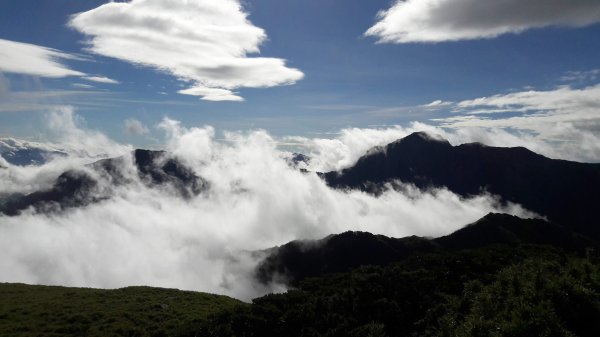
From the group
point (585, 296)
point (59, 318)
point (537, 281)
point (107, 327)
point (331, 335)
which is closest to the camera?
point (585, 296)

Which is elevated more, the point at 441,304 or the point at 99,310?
the point at 99,310

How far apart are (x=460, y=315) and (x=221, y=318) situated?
4590 centimetres

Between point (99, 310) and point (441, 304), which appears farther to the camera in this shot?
point (99, 310)

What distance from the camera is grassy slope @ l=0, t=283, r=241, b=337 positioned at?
3474 inches

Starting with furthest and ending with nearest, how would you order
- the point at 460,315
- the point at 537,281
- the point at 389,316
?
the point at 389,316 < the point at 460,315 < the point at 537,281

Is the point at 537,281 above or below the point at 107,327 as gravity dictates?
above

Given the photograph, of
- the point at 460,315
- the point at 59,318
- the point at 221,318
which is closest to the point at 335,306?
the point at 221,318

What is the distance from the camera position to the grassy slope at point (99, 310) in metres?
88.2

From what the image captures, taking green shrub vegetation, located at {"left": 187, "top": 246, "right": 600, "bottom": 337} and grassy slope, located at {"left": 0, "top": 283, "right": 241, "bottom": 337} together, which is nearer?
green shrub vegetation, located at {"left": 187, "top": 246, "right": 600, "bottom": 337}

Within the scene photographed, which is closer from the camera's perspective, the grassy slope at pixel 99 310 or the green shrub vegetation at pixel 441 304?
the green shrub vegetation at pixel 441 304

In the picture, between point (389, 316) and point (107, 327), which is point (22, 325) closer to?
point (107, 327)

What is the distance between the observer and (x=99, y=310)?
335 ft

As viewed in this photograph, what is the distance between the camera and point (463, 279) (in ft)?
316

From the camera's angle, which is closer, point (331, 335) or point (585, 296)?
point (585, 296)
